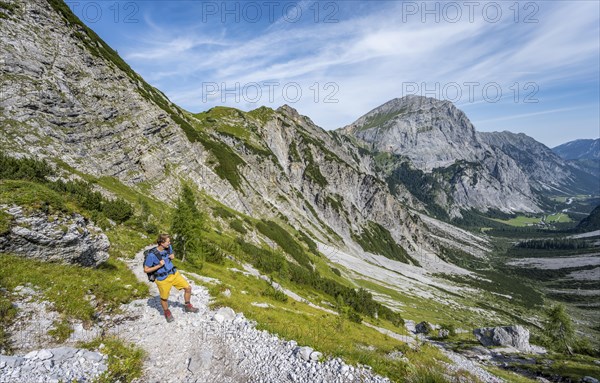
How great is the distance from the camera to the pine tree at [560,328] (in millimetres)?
65062

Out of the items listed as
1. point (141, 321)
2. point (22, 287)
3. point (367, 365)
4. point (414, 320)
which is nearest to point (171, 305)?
point (141, 321)

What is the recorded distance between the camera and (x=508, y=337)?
61250 mm

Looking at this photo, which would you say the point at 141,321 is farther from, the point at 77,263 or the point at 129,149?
the point at 129,149

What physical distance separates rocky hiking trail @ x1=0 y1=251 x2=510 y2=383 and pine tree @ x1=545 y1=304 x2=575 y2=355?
80658 mm

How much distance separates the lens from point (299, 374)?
1016 cm

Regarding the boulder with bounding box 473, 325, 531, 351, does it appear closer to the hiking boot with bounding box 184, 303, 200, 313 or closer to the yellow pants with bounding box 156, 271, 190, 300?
the hiking boot with bounding box 184, 303, 200, 313

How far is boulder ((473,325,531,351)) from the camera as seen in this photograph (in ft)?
197

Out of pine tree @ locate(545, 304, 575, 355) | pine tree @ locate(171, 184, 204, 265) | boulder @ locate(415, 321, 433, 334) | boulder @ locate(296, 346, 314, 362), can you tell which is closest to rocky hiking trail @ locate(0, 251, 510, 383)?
boulder @ locate(296, 346, 314, 362)

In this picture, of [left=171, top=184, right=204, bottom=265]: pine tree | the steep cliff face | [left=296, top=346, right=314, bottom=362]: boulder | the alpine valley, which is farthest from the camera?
the steep cliff face

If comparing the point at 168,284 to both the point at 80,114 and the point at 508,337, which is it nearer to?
the point at 80,114

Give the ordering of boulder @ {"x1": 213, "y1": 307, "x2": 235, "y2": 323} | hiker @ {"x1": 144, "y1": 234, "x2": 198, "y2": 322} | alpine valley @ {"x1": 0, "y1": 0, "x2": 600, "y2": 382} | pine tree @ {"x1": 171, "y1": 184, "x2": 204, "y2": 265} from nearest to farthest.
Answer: alpine valley @ {"x1": 0, "y1": 0, "x2": 600, "y2": 382} → hiker @ {"x1": 144, "y1": 234, "x2": 198, "y2": 322} → boulder @ {"x1": 213, "y1": 307, "x2": 235, "y2": 323} → pine tree @ {"x1": 171, "y1": 184, "x2": 204, "y2": 265}

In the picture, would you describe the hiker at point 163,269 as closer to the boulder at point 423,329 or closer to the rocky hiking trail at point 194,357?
the rocky hiking trail at point 194,357

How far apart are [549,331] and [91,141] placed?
110907mm

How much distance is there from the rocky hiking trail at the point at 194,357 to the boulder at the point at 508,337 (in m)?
69.0
